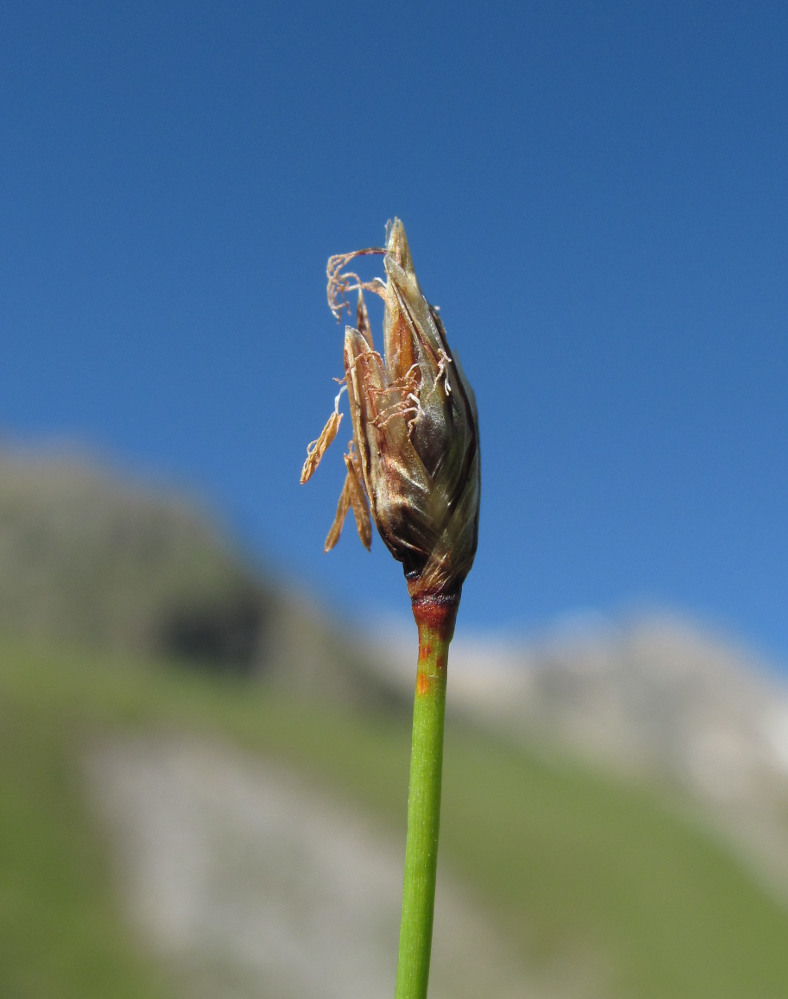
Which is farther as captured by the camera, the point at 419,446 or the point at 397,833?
the point at 397,833

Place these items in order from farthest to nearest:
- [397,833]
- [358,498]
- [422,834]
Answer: [397,833]
[358,498]
[422,834]

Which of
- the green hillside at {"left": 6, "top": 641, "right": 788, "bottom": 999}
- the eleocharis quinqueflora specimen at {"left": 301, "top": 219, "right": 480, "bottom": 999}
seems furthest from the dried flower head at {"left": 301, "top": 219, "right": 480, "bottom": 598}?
the green hillside at {"left": 6, "top": 641, "right": 788, "bottom": 999}

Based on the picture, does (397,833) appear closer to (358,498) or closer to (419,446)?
(358,498)

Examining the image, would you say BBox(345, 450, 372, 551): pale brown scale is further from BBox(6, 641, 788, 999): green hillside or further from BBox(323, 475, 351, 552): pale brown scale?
BBox(6, 641, 788, 999): green hillside

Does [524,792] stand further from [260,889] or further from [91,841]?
[91,841]

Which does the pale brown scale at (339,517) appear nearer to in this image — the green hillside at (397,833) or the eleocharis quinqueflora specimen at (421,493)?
the eleocharis quinqueflora specimen at (421,493)

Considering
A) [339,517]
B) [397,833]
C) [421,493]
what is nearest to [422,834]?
[421,493]

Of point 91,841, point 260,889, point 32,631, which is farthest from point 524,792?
point 32,631
